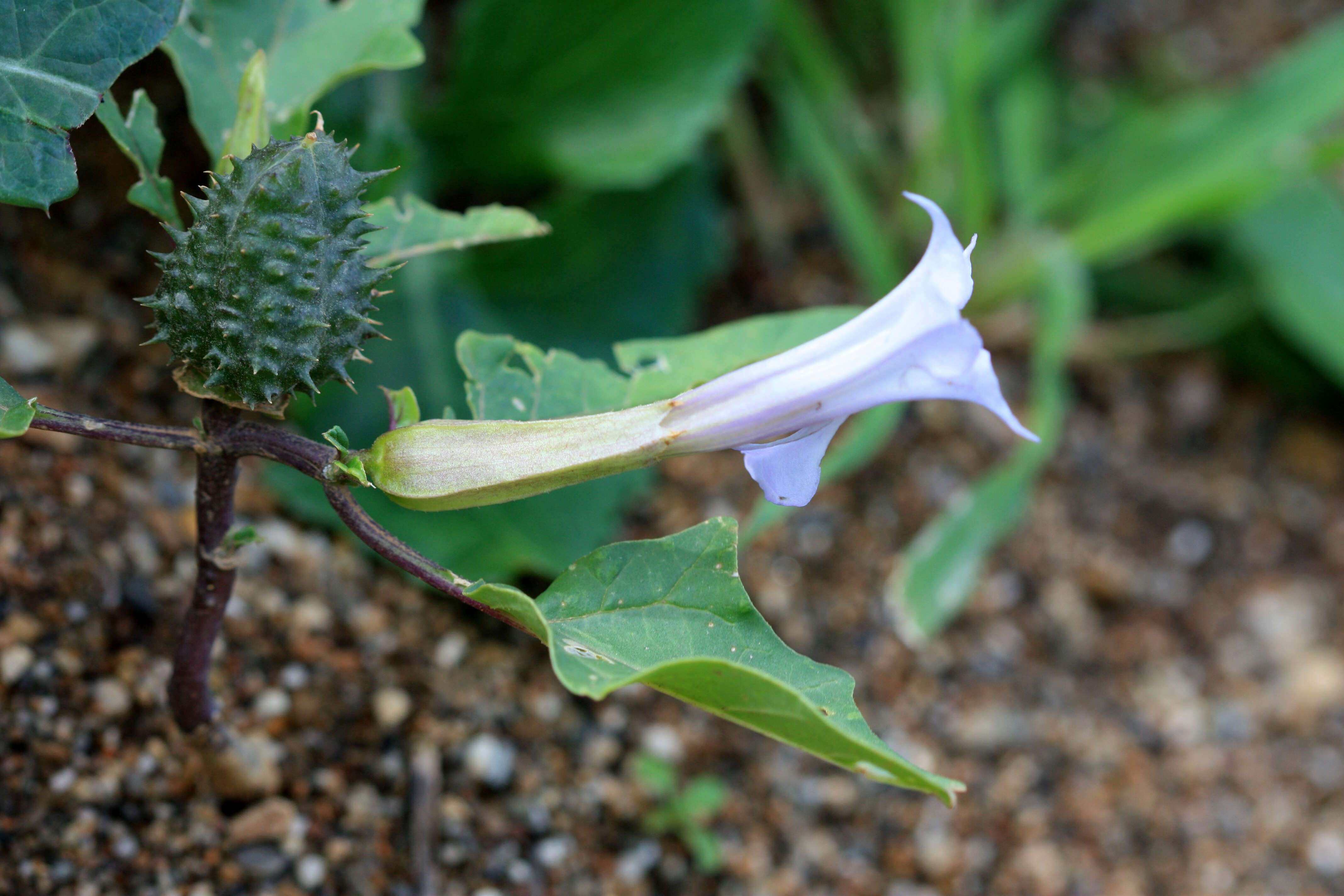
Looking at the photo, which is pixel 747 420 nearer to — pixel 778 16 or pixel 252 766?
pixel 252 766

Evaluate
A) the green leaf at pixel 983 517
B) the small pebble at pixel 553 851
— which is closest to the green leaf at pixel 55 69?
the small pebble at pixel 553 851

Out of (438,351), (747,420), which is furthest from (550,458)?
(438,351)

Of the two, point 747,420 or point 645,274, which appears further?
point 645,274

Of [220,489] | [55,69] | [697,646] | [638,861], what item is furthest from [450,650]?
[55,69]

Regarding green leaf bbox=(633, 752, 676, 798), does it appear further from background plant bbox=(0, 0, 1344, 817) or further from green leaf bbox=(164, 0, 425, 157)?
green leaf bbox=(164, 0, 425, 157)

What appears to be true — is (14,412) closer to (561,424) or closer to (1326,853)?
(561,424)

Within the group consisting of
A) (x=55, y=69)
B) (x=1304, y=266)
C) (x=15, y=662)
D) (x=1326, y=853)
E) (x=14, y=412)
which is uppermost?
(x=55, y=69)

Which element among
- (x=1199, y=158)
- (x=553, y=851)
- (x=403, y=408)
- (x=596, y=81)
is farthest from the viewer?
(x=1199, y=158)
